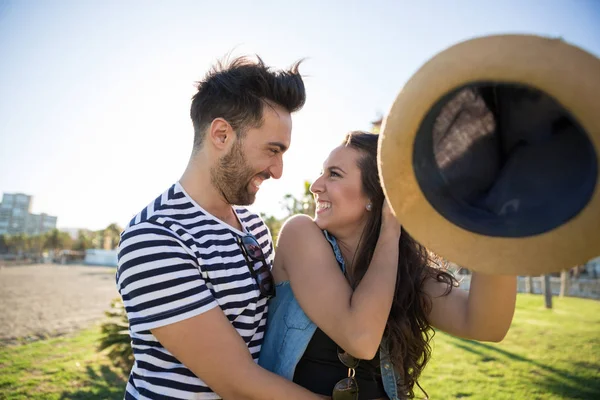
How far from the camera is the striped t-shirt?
5.56 ft

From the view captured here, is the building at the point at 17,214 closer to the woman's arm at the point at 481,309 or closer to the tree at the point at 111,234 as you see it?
the tree at the point at 111,234

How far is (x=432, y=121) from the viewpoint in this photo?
1.16 m

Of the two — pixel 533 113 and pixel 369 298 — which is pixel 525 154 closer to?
pixel 533 113

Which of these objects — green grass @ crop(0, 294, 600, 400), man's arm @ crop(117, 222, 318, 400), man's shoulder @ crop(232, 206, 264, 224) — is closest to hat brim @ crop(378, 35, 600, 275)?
man's arm @ crop(117, 222, 318, 400)

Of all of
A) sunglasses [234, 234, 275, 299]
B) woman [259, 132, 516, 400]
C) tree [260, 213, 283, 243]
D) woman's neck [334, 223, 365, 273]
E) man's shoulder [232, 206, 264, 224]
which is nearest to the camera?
woman [259, 132, 516, 400]

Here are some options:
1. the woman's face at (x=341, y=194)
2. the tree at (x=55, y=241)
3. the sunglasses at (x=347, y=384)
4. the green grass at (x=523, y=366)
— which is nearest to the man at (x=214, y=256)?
the sunglasses at (x=347, y=384)

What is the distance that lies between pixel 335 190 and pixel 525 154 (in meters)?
1.26

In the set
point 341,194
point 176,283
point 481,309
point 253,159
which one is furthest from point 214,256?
point 481,309

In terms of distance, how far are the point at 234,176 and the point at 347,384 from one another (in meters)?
1.33

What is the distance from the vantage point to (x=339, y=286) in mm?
1910

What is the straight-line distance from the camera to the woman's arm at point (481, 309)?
171 centimetres

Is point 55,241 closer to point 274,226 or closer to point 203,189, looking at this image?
point 274,226

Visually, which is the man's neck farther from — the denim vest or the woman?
the denim vest

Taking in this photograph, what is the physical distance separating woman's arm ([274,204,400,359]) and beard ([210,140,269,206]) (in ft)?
1.28
